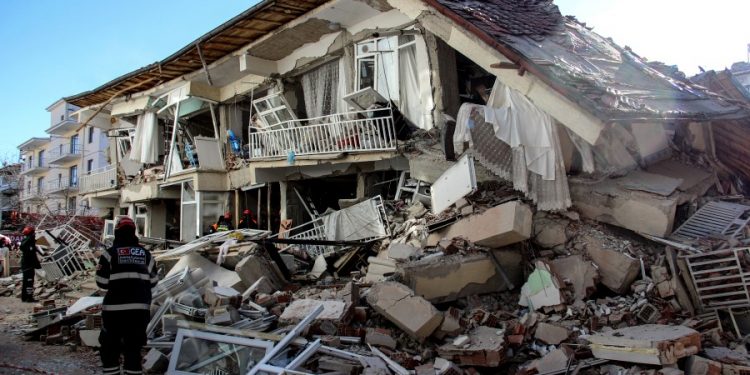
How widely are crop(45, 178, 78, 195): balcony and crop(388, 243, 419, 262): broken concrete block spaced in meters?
41.1

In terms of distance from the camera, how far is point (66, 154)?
41.1 metres

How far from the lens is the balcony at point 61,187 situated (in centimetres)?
4041

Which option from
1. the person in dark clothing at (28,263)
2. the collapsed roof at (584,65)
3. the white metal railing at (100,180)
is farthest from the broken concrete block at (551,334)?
the white metal railing at (100,180)

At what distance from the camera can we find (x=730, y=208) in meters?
6.89

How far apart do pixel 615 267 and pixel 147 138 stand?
15346mm

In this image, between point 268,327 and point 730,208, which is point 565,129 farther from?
point 268,327

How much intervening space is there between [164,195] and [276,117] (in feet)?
20.0

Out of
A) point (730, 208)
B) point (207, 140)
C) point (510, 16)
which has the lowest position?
point (730, 208)

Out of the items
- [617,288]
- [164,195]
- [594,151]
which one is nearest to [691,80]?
[594,151]

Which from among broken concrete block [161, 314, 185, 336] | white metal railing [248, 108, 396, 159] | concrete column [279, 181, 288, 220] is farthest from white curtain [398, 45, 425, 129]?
broken concrete block [161, 314, 185, 336]

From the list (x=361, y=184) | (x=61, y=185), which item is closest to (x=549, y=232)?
(x=361, y=184)

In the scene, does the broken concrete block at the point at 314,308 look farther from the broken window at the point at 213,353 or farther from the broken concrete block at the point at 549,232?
the broken concrete block at the point at 549,232

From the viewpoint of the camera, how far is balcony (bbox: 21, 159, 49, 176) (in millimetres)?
46400

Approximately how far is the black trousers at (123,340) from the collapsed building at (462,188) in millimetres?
578
